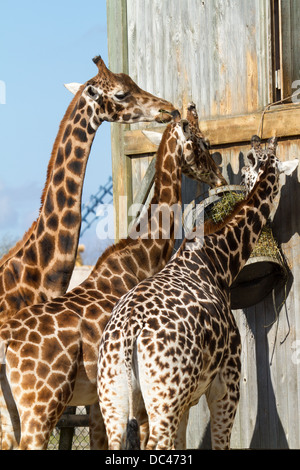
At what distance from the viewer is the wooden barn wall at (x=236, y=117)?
343 inches

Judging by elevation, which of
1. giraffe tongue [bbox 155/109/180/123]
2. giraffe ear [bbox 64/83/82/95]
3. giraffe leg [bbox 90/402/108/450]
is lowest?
giraffe leg [bbox 90/402/108/450]

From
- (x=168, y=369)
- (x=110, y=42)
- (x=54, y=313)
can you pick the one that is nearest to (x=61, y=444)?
(x=54, y=313)

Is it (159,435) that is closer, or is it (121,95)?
(159,435)

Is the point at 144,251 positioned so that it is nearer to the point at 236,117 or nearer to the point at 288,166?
the point at 288,166

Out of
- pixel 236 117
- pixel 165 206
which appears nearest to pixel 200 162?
pixel 165 206

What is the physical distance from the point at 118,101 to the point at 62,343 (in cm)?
271

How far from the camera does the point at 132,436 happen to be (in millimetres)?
5816

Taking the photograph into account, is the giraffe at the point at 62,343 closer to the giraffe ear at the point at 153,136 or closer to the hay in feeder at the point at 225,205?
the hay in feeder at the point at 225,205

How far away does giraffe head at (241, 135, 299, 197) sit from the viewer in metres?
8.14

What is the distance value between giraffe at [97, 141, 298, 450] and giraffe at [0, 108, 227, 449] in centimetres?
35

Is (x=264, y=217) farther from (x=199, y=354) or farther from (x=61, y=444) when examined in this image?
(x=61, y=444)

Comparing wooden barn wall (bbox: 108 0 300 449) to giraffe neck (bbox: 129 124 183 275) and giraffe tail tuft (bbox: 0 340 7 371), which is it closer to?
giraffe neck (bbox: 129 124 183 275)

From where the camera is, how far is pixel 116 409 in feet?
19.7

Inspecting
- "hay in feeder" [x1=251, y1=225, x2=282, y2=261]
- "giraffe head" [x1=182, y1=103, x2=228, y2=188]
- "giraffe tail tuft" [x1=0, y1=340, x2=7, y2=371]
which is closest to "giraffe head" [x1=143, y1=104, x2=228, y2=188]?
"giraffe head" [x1=182, y1=103, x2=228, y2=188]
